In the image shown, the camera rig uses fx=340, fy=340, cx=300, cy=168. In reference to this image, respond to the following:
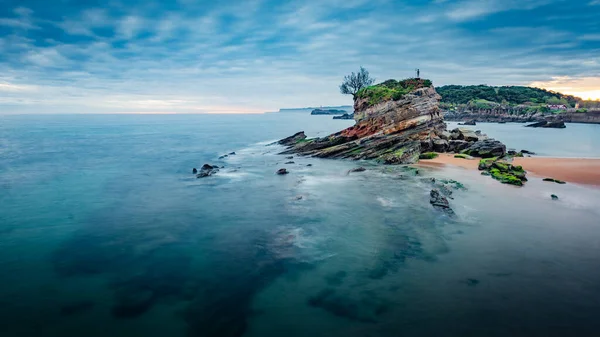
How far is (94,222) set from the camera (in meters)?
20.8

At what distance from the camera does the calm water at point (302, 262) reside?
10.9 meters

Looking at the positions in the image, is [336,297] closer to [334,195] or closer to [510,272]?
[510,272]

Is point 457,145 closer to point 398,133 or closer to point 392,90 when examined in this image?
point 398,133

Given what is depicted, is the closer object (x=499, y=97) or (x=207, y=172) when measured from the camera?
(x=207, y=172)

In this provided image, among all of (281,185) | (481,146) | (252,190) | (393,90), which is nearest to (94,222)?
(252,190)

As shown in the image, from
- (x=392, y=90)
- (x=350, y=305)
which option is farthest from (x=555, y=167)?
(x=350, y=305)

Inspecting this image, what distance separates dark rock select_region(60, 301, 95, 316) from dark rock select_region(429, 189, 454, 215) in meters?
18.5

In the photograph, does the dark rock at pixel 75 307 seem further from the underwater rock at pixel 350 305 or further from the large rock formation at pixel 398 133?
the large rock formation at pixel 398 133

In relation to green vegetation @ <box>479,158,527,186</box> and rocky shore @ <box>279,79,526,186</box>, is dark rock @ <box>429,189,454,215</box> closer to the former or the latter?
green vegetation @ <box>479,158,527,186</box>

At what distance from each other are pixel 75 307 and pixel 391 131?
38197mm

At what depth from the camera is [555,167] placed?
35.4 meters

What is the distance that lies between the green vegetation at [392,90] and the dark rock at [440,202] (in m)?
23.8

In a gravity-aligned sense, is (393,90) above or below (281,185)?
above

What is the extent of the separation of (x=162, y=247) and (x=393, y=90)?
3783 centimetres
